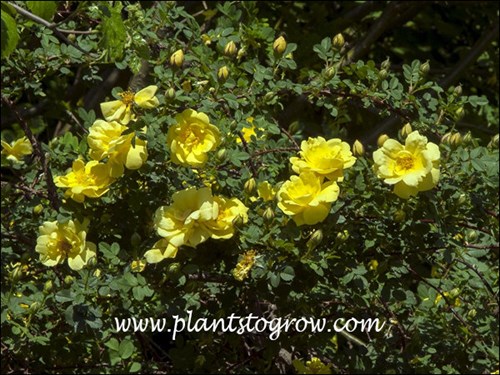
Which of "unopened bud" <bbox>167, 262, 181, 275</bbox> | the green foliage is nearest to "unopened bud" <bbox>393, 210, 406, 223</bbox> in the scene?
the green foliage

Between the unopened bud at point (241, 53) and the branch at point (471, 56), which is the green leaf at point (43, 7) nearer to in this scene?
the unopened bud at point (241, 53)

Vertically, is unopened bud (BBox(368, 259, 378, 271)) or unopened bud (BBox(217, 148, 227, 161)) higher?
unopened bud (BBox(217, 148, 227, 161))

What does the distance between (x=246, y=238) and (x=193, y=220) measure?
0.39ft

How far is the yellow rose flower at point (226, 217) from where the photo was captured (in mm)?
1903

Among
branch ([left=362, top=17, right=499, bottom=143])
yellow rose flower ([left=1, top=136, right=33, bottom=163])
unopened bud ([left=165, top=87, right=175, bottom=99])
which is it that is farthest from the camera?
branch ([left=362, top=17, right=499, bottom=143])

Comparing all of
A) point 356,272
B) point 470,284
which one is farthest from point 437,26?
point 356,272

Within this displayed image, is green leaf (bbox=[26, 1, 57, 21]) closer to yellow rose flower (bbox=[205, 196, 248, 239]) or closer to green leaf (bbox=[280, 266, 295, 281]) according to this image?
yellow rose flower (bbox=[205, 196, 248, 239])

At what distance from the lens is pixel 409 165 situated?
6.29 feet

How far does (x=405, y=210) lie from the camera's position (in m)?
2.06

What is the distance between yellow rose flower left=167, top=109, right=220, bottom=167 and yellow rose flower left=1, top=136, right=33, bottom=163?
602 millimetres

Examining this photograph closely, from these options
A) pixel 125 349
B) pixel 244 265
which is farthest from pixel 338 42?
pixel 125 349

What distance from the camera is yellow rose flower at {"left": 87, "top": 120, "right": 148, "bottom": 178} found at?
76.4 inches

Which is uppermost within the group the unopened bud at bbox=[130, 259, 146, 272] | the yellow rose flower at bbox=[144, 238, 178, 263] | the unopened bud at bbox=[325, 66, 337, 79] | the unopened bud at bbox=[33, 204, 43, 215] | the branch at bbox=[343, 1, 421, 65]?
the unopened bud at bbox=[325, 66, 337, 79]

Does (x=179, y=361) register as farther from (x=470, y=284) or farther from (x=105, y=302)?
(x=470, y=284)
